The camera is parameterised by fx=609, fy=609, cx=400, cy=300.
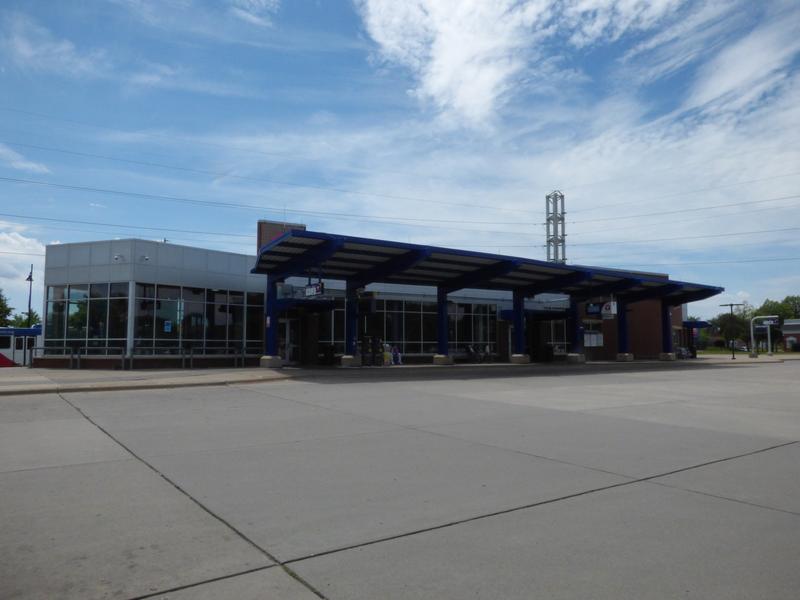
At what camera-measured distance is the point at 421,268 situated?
95.3 feet

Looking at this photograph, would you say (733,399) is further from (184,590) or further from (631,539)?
(184,590)

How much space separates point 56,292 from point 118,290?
354 cm

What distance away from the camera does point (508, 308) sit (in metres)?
39.7

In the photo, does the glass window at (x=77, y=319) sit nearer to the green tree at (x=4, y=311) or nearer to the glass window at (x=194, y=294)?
the glass window at (x=194, y=294)

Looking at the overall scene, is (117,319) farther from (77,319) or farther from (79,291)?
(79,291)

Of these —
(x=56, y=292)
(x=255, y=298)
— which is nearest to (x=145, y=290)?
(x=56, y=292)

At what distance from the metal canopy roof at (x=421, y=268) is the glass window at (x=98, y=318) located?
6.85m

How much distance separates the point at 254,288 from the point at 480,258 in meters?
11.7

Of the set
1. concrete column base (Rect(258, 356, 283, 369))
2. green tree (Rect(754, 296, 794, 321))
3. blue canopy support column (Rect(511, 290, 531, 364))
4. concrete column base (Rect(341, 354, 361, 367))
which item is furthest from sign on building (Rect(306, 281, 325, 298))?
green tree (Rect(754, 296, 794, 321))

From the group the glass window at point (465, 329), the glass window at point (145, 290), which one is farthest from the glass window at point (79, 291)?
the glass window at point (465, 329)

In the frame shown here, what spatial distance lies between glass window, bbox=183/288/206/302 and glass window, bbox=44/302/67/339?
17.8 feet

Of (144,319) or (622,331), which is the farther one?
(622,331)

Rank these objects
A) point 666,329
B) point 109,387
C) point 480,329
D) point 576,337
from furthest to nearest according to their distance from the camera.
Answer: point 666,329 < point 480,329 < point 576,337 < point 109,387

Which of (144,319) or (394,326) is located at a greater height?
(144,319)
